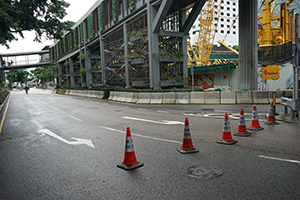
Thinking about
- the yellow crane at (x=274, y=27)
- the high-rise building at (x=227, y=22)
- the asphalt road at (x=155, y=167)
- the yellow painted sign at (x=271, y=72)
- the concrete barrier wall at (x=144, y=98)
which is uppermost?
Result: the high-rise building at (x=227, y=22)

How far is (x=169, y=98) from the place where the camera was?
18.6 meters

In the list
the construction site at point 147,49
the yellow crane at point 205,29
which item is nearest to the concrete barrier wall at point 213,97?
the construction site at point 147,49

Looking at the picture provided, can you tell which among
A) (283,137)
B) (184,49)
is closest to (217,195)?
(283,137)

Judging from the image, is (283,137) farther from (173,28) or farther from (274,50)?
(173,28)

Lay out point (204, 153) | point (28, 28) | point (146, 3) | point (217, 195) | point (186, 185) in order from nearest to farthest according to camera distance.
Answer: point (217, 195)
point (186, 185)
point (204, 153)
point (28, 28)
point (146, 3)

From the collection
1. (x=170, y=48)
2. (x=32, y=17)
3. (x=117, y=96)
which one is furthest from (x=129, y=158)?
(x=117, y=96)

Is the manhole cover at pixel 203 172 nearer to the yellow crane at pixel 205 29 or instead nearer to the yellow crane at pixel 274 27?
the yellow crane at pixel 274 27

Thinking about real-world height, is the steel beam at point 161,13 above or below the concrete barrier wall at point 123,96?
above

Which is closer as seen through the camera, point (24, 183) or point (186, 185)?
point (186, 185)

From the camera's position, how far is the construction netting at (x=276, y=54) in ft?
44.0

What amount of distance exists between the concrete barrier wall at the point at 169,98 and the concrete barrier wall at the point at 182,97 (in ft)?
1.05

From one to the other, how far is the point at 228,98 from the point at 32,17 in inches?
510

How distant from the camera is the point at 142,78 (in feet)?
78.4

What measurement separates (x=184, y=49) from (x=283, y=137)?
1701cm
